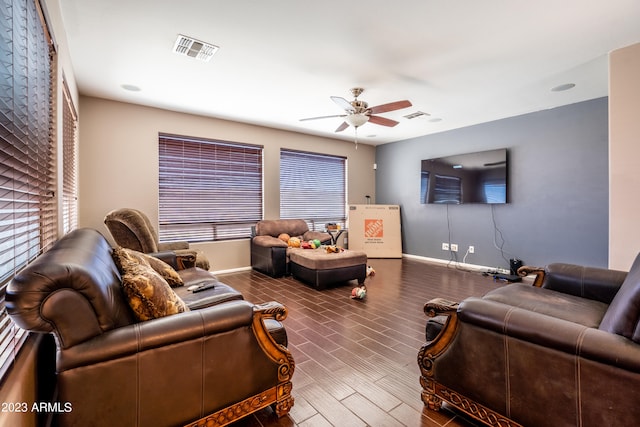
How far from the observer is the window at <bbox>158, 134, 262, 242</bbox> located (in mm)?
4527

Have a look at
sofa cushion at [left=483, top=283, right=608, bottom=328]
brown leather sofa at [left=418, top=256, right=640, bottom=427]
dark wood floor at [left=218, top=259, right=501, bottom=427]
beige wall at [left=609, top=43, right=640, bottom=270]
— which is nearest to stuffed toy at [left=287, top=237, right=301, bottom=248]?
dark wood floor at [left=218, top=259, right=501, bottom=427]

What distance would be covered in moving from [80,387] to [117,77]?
346cm

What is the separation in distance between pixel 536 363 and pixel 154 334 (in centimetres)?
159

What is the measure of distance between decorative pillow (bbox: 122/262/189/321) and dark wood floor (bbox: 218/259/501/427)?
2.43ft

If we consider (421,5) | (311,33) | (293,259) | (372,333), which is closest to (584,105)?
(421,5)

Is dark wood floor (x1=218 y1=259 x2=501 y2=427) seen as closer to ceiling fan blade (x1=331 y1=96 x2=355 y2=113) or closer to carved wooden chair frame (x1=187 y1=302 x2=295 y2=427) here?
carved wooden chair frame (x1=187 y1=302 x2=295 y2=427)

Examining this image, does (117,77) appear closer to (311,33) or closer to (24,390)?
(311,33)

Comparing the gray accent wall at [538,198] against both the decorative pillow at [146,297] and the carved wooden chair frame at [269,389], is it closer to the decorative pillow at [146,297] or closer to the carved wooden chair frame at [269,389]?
the carved wooden chair frame at [269,389]

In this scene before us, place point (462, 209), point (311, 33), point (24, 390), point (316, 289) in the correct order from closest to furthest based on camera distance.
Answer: point (24, 390) → point (311, 33) → point (316, 289) → point (462, 209)

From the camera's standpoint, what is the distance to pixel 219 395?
1332 mm

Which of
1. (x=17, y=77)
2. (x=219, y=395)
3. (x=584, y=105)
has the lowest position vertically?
(x=219, y=395)

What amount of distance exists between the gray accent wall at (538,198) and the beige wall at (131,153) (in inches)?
144

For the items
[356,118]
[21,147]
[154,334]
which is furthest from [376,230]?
[21,147]

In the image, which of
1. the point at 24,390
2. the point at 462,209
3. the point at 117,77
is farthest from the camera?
the point at 462,209
